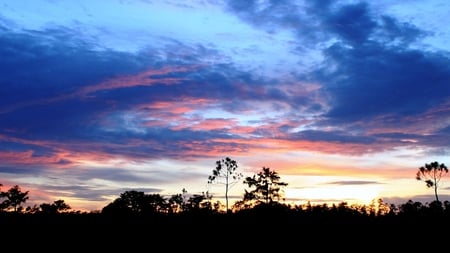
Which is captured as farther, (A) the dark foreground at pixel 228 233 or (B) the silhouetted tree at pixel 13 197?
(B) the silhouetted tree at pixel 13 197

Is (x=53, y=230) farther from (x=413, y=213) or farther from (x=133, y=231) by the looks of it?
(x=413, y=213)

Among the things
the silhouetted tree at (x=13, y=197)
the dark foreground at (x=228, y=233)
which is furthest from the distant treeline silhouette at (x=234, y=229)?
the silhouetted tree at (x=13, y=197)

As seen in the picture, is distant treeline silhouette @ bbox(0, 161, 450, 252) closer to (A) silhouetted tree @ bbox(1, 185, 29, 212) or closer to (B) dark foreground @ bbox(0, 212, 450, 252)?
(B) dark foreground @ bbox(0, 212, 450, 252)

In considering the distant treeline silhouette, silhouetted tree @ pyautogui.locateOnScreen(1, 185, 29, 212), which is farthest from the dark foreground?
silhouetted tree @ pyautogui.locateOnScreen(1, 185, 29, 212)

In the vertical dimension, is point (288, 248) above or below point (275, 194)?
below

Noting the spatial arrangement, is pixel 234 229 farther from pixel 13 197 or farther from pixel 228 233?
pixel 13 197

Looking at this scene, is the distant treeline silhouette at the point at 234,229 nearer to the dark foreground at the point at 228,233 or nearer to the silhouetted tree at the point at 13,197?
the dark foreground at the point at 228,233

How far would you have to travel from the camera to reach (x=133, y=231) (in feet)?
61.8

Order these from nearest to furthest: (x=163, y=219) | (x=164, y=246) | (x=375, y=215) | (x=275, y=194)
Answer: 1. (x=164, y=246)
2. (x=163, y=219)
3. (x=375, y=215)
4. (x=275, y=194)

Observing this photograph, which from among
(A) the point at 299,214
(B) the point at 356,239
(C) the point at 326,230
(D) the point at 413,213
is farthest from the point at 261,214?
(D) the point at 413,213

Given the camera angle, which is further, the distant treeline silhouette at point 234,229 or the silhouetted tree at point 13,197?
the silhouetted tree at point 13,197

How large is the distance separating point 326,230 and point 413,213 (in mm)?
5947

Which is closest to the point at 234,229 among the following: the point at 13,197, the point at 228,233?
the point at 228,233

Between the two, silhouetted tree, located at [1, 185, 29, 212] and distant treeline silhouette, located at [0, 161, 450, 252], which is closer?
distant treeline silhouette, located at [0, 161, 450, 252]
